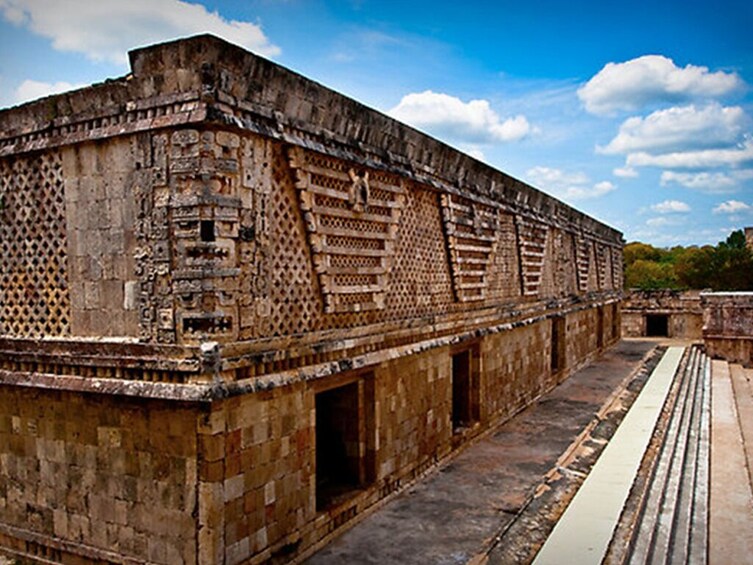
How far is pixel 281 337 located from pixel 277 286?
0.40 metres

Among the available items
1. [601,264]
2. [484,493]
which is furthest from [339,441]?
[601,264]

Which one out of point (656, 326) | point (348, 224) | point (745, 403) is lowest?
point (745, 403)

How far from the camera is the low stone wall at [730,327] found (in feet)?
61.4

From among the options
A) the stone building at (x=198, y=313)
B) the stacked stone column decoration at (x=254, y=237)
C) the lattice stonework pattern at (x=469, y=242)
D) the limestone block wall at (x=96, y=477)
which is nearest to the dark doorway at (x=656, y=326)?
the lattice stonework pattern at (x=469, y=242)

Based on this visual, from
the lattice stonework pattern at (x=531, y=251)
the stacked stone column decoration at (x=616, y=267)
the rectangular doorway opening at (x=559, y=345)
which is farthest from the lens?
the stacked stone column decoration at (x=616, y=267)

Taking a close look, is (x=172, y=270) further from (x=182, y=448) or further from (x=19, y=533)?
(x=19, y=533)

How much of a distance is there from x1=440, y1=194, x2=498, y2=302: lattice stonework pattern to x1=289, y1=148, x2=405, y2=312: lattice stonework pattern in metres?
1.46

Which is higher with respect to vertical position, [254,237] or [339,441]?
[254,237]

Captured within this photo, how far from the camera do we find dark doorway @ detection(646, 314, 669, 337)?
979 inches

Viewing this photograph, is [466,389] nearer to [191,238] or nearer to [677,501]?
[677,501]

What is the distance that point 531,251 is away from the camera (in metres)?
11.6

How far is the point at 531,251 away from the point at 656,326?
1611 cm

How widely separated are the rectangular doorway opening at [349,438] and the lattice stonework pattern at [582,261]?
33.9 ft

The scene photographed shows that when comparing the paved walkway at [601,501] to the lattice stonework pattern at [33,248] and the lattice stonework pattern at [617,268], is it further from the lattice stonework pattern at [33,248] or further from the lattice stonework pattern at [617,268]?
the lattice stonework pattern at [617,268]
